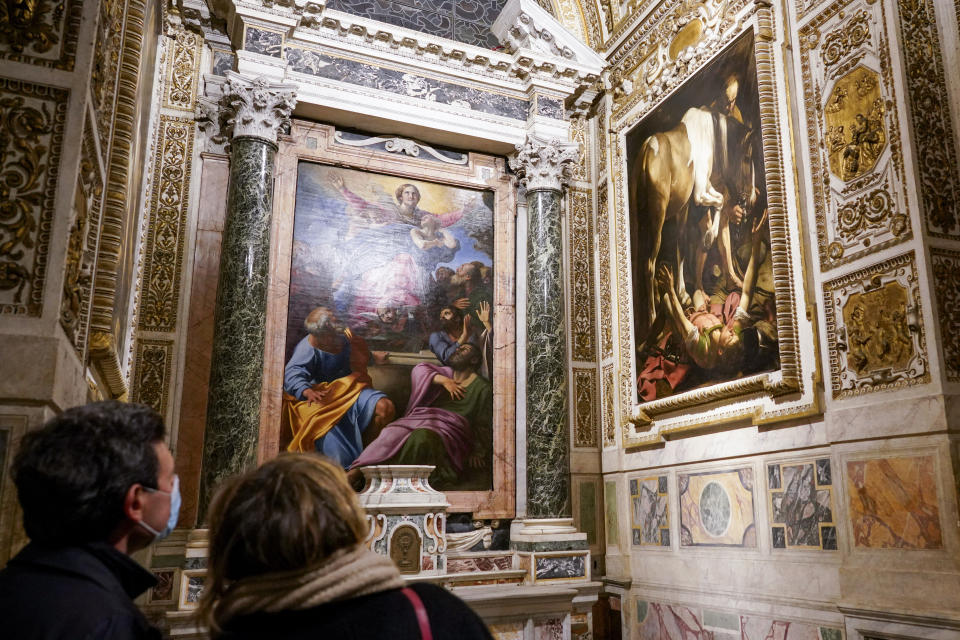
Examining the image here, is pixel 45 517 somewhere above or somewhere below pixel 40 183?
below

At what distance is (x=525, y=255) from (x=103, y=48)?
6.84 metres

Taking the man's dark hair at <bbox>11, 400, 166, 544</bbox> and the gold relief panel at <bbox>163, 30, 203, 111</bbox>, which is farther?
the gold relief panel at <bbox>163, 30, 203, 111</bbox>

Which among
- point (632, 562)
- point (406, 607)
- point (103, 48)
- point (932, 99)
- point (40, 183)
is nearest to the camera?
point (406, 607)

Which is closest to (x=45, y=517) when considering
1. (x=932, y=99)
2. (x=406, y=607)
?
(x=406, y=607)

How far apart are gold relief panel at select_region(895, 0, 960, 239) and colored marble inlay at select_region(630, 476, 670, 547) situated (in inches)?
153

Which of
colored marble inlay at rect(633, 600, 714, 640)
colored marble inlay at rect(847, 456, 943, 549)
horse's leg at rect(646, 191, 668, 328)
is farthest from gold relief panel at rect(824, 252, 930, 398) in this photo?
colored marble inlay at rect(633, 600, 714, 640)

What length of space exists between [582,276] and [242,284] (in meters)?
4.33

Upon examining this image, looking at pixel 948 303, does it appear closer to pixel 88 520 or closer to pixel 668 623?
pixel 668 623

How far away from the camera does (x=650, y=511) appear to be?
848 cm

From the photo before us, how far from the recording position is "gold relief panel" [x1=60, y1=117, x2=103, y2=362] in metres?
2.93

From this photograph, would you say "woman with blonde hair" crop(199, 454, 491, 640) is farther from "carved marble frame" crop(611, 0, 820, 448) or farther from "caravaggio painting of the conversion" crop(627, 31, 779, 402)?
"caravaggio painting of the conversion" crop(627, 31, 779, 402)

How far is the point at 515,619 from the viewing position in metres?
7.96

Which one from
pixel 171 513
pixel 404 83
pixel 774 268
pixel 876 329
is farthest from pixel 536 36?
pixel 171 513

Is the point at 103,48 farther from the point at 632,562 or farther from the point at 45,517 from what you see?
the point at 632,562
